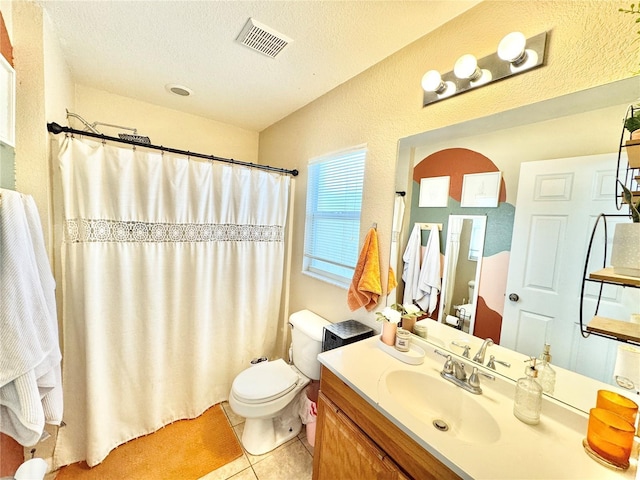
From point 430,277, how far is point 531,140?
0.68 meters

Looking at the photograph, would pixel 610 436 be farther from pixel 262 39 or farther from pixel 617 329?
pixel 262 39

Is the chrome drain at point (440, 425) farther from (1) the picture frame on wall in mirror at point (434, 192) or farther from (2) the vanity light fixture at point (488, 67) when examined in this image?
(2) the vanity light fixture at point (488, 67)

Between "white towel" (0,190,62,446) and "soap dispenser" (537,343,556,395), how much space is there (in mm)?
1791

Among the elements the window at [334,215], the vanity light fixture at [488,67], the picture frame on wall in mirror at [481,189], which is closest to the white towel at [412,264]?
the picture frame on wall in mirror at [481,189]

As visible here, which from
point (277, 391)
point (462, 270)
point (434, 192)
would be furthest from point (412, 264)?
point (277, 391)

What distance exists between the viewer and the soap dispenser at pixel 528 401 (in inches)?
31.3

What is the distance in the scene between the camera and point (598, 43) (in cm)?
75

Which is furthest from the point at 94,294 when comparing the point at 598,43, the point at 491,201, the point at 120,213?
the point at 598,43

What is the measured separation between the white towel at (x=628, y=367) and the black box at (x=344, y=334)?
0.92 m

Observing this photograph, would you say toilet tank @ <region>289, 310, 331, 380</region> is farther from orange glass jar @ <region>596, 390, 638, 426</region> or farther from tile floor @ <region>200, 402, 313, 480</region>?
orange glass jar @ <region>596, 390, 638, 426</region>

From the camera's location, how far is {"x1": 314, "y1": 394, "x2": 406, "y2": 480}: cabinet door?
84 centimetres

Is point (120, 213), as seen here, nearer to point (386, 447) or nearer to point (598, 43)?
point (386, 447)

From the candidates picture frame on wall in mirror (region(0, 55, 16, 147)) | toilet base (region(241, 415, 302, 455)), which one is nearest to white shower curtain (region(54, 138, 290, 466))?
picture frame on wall in mirror (region(0, 55, 16, 147))

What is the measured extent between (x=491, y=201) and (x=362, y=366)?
0.89 metres
